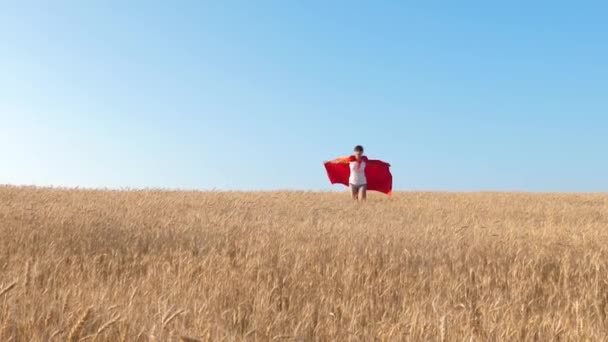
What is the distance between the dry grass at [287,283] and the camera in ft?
8.82

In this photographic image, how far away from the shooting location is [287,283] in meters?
3.91

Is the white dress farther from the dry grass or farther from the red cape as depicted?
the dry grass

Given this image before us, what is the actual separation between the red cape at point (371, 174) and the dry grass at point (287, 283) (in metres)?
9.91

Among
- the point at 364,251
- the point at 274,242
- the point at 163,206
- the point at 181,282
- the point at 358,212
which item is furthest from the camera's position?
the point at 358,212

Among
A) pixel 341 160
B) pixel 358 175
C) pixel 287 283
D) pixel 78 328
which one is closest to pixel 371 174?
pixel 341 160

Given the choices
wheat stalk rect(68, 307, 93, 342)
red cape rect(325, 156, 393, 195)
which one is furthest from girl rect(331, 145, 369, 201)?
wheat stalk rect(68, 307, 93, 342)

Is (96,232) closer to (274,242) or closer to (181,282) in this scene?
(274,242)

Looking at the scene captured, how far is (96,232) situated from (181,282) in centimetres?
279

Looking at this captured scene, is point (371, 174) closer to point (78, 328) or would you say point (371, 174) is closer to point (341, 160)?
point (341, 160)

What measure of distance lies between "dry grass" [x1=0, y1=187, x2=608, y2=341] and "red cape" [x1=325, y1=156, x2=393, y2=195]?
9.91 m

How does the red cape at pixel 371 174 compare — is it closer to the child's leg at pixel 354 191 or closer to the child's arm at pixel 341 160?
the child's arm at pixel 341 160

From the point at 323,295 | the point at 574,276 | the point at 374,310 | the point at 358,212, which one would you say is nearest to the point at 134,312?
the point at 323,295

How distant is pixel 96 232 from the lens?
20.0 ft

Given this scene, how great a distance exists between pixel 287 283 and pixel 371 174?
46.2 feet
